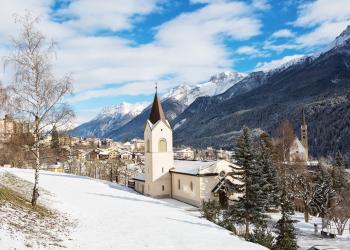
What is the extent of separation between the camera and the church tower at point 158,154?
1996 inches

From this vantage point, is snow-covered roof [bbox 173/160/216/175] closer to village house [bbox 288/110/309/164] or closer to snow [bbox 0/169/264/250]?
village house [bbox 288/110/309/164]

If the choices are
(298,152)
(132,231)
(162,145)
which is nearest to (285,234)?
(132,231)

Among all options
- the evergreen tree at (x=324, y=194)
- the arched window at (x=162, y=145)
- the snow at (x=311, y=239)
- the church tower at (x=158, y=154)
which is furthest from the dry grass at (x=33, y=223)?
the evergreen tree at (x=324, y=194)

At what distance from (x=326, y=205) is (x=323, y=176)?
5526mm

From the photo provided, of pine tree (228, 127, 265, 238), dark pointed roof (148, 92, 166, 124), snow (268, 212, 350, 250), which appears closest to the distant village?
pine tree (228, 127, 265, 238)

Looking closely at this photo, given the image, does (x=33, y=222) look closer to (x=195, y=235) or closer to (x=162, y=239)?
(x=162, y=239)

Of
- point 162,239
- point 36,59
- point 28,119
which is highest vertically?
point 36,59

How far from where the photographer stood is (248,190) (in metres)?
34.0

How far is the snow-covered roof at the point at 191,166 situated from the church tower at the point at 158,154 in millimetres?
1453

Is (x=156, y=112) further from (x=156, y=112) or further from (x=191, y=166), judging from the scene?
(x=191, y=166)

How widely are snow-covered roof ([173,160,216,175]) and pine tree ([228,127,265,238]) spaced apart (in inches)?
435

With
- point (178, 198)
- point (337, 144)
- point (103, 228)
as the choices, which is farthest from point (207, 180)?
point (337, 144)

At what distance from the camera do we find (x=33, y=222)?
17.5 m

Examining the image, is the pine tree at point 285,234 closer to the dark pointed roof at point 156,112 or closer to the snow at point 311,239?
the snow at point 311,239
